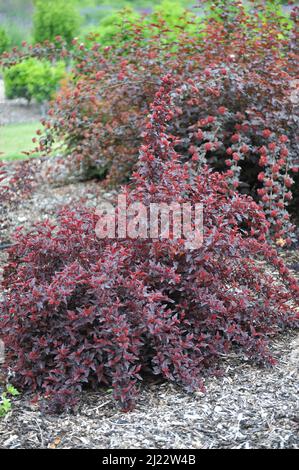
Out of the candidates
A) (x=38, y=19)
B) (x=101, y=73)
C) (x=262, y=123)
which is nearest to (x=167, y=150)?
(x=262, y=123)

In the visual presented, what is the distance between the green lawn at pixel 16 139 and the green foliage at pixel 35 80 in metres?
0.74

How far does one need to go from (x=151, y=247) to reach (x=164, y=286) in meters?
0.20

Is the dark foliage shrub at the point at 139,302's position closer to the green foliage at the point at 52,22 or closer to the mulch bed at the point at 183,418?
the mulch bed at the point at 183,418

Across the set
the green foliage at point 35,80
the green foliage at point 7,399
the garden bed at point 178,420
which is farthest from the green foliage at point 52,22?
the garden bed at point 178,420

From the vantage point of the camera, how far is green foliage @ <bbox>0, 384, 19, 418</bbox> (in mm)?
2637

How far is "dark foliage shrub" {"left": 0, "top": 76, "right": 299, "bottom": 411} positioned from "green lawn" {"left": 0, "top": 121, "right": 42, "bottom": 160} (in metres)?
5.12

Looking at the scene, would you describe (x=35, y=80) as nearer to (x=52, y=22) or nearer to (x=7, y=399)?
(x=52, y=22)

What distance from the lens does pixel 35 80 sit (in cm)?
1098

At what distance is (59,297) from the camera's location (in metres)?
2.71

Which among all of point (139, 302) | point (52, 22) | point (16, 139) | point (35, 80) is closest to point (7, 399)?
point (139, 302)

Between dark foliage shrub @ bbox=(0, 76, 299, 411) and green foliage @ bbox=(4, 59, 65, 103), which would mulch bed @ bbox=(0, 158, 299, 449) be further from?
green foliage @ bbox=(4, 59, 65, 103)

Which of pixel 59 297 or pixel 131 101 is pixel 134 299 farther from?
pixel 131 101
